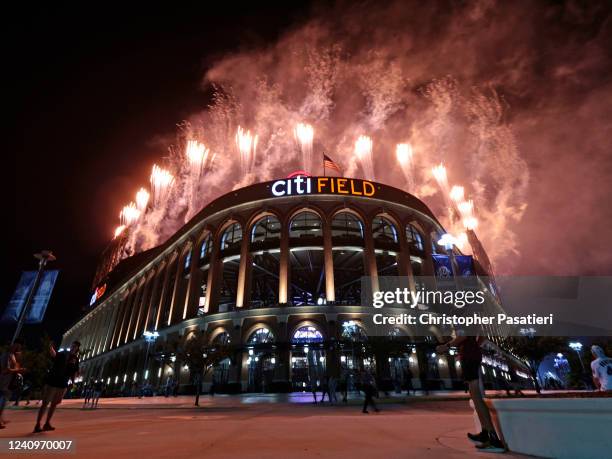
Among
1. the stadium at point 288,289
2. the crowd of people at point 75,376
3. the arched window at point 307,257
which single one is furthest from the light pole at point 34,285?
the arched window at point 307,257

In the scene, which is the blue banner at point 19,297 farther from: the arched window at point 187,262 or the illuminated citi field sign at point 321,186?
the illuminated citi field sign at point 321,186

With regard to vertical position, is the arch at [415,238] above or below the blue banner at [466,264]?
above

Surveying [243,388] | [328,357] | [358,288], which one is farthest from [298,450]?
[358,288]

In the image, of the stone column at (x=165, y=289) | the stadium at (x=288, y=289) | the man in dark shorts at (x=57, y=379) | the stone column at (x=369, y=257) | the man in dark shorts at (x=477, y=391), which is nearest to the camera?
the man in dark shorts at (x=477, y=391)

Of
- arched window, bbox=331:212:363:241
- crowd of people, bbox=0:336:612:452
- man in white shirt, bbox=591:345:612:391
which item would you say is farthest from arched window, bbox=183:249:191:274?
man in white shirt, bbox=591:345:612:391

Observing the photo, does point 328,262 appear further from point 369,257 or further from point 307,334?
point 307,334

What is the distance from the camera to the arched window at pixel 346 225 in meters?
42.9

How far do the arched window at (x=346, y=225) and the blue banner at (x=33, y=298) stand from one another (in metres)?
27.4

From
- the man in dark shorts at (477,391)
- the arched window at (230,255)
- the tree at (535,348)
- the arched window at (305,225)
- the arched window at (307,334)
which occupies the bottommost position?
the man in dark shorts at (477,391)

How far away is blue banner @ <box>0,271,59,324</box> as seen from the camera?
2489 centimetres

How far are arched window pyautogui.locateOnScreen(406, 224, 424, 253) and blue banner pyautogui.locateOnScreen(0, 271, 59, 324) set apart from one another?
3547 cm

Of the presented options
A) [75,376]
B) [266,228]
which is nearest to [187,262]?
[266,228]

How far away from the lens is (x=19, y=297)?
84.6 ft

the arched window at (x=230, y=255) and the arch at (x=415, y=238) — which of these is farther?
the arch at (x=415, y=238)
